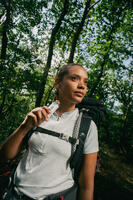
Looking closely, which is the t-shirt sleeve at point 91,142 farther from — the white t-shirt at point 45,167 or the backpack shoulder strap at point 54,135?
the backpack shoulder strap at point 54,135

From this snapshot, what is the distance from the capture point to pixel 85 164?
1414mm

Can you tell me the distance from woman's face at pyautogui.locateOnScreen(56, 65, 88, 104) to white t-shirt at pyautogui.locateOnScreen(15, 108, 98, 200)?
18.7 inches

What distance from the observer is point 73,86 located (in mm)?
1603

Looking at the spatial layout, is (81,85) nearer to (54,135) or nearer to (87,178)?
(54,135)

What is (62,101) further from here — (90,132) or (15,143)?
(15,143)

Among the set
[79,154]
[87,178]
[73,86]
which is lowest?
[87,178]

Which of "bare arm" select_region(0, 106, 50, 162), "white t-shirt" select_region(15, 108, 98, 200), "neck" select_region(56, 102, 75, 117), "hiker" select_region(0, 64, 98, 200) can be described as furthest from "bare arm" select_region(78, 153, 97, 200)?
"bare arm" select_region(0, 106, 50, 162)

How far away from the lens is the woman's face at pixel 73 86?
5.23 feet

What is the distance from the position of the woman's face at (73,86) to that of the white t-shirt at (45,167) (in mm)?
474

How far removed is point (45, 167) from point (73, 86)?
1050mm

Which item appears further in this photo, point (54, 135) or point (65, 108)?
point (65, 108)

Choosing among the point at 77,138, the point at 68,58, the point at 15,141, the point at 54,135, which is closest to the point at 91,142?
the point at 77,138

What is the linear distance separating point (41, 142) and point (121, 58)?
17041mm

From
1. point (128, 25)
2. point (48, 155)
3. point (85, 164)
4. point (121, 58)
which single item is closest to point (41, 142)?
point (48, 155)
